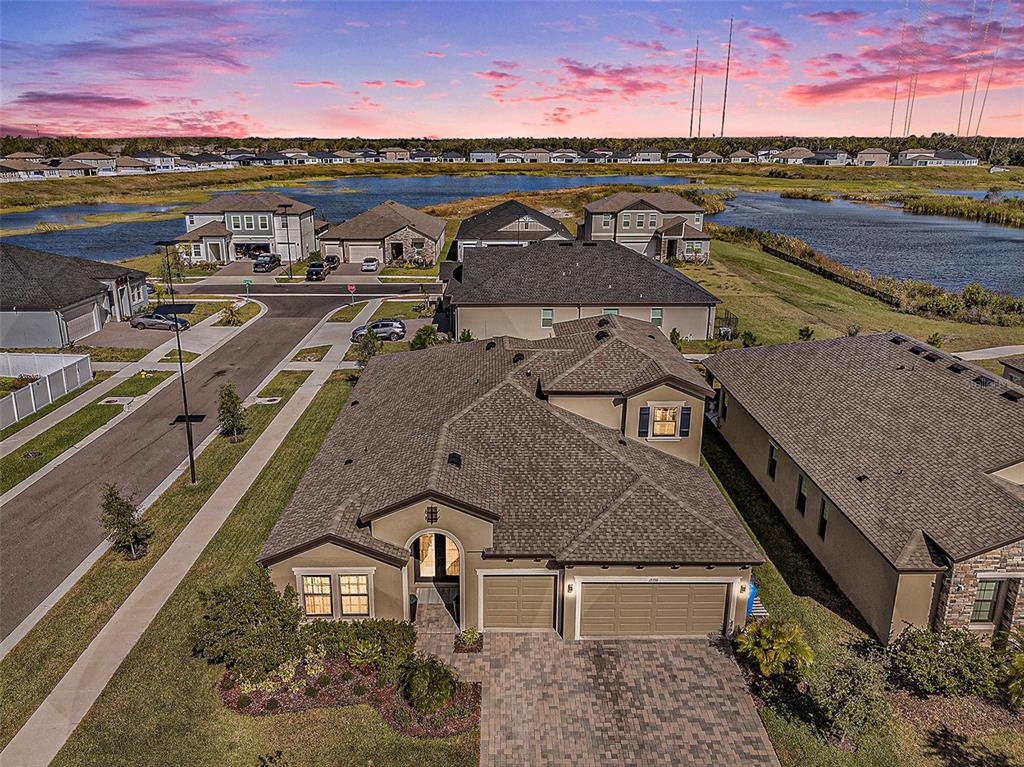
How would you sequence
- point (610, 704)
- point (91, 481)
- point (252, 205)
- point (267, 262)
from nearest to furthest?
1. point (610, 704)
2. point (91, 481)
3. point (267, 262)
4. point (252, 205)

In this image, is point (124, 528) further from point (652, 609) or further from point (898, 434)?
point (898, 434)

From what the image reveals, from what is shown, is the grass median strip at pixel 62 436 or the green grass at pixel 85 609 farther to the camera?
the grass median strip at pixel 62 436

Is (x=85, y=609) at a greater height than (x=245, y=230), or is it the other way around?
(x=245, y=230)

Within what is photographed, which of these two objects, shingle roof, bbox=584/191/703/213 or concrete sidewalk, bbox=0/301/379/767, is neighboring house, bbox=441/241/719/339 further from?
shingle roof, bbox=584/191/703/213

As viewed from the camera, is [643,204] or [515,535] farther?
[643,204]

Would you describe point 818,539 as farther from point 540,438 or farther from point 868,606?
point 540,438

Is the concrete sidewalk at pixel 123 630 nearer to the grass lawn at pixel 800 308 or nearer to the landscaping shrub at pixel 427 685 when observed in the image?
the landscaping shrub at pixel 427 685

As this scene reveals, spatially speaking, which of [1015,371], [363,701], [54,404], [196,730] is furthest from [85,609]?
[1015,371]

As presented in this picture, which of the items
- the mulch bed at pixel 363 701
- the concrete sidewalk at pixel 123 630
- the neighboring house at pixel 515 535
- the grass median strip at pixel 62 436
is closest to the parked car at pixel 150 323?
the grass median strip at pixel 62 436

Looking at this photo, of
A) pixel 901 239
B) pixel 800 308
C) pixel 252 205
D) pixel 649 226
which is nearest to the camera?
pixel 800 308
